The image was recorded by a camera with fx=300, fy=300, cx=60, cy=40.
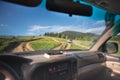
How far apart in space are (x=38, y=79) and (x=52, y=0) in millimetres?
818

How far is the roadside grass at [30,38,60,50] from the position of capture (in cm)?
403

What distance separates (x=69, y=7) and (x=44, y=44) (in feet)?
4.49

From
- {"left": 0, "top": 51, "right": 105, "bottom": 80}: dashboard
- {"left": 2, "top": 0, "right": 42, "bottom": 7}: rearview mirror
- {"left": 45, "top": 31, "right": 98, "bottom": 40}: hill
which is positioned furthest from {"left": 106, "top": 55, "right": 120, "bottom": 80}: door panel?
{"left": 2, "top": 0, "right": 42, "bottom": 7}: rearview mirror

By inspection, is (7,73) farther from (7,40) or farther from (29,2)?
(29,2)

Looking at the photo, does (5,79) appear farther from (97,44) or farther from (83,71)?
(97,44)

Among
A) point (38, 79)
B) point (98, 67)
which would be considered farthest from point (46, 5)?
point (98, 67)

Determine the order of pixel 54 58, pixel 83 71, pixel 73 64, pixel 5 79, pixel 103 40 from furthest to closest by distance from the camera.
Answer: pixel 103 40 → pixel 83 71 → pixel 73 64 → pixel 54 58 → pixel 5 79

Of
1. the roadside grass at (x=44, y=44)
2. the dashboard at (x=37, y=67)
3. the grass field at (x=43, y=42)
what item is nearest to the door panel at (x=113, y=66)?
the grass field at (x=43, y=42)

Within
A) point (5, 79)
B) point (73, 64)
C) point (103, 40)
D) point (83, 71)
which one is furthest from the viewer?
point (103, 40)

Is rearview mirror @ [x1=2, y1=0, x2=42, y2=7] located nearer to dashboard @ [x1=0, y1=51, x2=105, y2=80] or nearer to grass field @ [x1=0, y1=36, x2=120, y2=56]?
grass field @ [x1=0, y1=36, x2=120, y2=56]

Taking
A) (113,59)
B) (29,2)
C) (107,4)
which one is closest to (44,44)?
(107,4)

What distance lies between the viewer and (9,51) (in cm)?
330

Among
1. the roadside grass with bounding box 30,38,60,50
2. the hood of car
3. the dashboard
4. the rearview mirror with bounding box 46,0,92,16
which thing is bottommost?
the dashboard

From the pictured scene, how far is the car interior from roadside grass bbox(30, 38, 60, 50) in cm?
17
